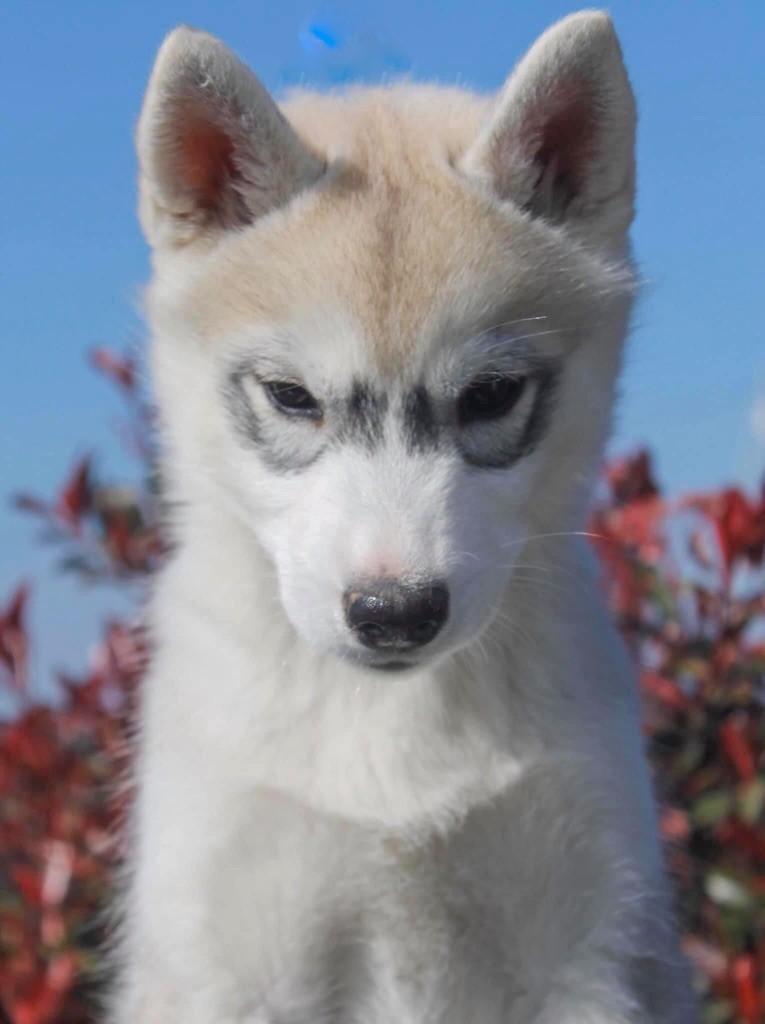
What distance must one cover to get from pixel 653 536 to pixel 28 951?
7.08ft

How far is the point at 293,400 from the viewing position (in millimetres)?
2311

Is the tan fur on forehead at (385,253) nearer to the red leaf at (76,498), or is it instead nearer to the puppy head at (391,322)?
the puppy head at (391,322)

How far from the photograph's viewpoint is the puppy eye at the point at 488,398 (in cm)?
228

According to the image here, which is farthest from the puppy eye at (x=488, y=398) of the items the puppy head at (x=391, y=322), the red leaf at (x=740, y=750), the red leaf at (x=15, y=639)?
the red leaf at (x=15, y=639)

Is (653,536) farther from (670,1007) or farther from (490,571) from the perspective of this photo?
(490,571)

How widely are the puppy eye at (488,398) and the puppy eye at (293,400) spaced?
0.24 m

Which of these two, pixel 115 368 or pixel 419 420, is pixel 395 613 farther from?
pixel 115 368

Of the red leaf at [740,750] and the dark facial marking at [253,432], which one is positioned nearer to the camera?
the dark facial marking at [253,432]

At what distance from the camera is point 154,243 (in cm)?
257

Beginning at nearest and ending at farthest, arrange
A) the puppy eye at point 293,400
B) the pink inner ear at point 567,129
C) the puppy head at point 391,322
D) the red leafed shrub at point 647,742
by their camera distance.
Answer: the puppy head at point 391,322 → the puppy eye at point 293,400 → the pink inner ear at point 567,129 → the red leafed shrub at point 647,742

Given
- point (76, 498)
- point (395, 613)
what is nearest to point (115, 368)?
point (76, 498)

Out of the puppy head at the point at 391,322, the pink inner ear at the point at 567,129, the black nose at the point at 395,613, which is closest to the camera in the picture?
the black nose at the point at 395,613

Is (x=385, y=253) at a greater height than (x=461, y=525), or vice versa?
(x=385, y=253)

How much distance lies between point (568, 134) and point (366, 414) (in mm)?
690
